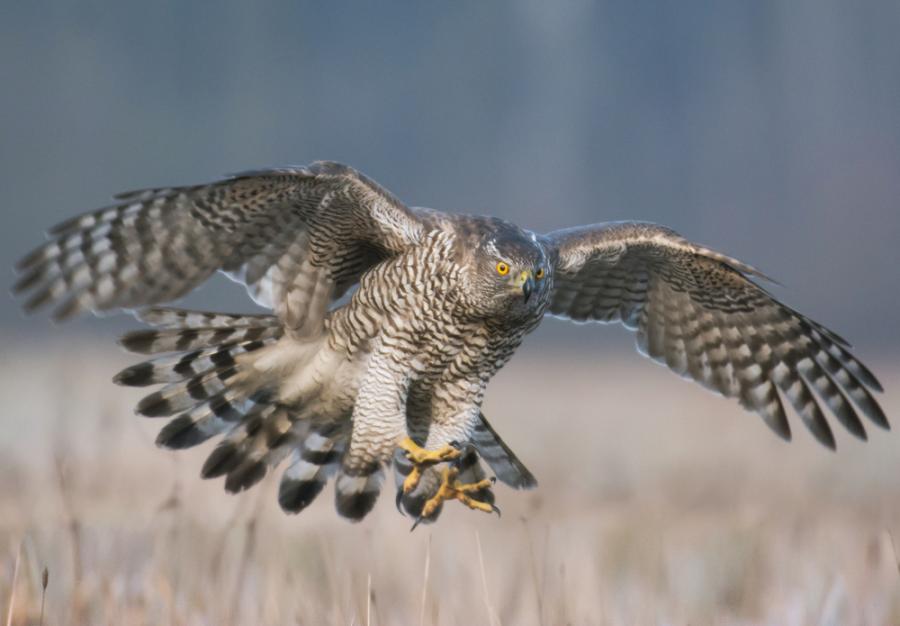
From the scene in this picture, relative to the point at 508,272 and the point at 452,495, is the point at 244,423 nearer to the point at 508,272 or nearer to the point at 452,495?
the point at 452,495

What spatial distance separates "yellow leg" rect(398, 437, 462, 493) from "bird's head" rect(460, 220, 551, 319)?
1.97 ft

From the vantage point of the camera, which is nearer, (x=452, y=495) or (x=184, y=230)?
(x=184, y=230)

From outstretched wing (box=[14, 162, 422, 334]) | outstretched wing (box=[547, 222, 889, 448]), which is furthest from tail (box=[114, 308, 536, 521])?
outstretched wing (box=[547, 222, 889, 448])

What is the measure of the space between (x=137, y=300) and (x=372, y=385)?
0.99 metres

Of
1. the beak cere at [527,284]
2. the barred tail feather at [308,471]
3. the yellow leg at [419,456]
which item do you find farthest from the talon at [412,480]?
the beak cere at [527,284]

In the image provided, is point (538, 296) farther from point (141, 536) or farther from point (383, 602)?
point (141, 536)

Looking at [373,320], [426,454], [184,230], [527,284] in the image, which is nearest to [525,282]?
[527,284]

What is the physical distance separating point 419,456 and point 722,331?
5.23ft

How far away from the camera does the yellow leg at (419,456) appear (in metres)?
6.51

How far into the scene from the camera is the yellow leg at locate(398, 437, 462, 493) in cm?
651

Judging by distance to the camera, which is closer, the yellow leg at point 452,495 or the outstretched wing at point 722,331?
the yellow leg at point 452,495

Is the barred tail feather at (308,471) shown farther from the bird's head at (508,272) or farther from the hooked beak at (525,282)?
the hooked beak at (525,282)

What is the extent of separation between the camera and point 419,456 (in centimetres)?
652

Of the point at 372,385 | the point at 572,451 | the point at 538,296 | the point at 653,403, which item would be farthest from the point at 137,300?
the point at 653,403
